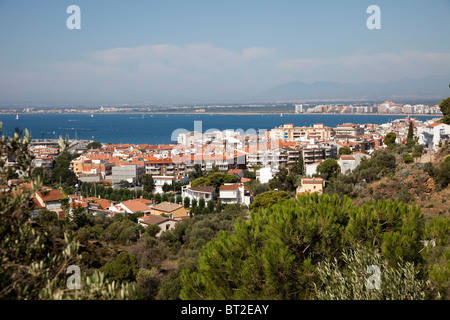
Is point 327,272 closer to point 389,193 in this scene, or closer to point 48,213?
Answer: point 48,213

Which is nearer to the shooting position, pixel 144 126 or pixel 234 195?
pixel 234 195

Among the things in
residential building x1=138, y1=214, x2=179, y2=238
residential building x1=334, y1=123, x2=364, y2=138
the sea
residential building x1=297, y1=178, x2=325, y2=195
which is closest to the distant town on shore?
the sea

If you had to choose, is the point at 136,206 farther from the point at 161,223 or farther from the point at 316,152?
the point at 316,152

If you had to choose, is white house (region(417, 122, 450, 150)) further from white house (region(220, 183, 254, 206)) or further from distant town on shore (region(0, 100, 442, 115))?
distant town on shore (region(0, 100, 442, 115))

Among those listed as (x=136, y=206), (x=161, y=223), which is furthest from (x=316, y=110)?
(x=161, y=223)

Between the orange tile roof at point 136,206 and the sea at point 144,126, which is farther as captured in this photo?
the sea at point 144,126

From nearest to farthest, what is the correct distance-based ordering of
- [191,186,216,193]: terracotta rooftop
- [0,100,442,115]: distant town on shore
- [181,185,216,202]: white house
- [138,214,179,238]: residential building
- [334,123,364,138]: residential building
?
[138,214,179,238]: residential building
[181,185,216,202]: white house
[191,186,216,193]: terracotta rooftop
[334,123,364,138]: residential building
[0,100,442,115]: distant town on shore

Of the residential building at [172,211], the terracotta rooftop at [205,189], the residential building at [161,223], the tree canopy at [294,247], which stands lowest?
the residential building at [172,211]

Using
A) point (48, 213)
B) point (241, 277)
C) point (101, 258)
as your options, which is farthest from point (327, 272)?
point (48, 213)

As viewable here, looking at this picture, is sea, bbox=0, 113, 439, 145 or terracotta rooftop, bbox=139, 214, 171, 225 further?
sea, bbox=0, 113, 439, 145

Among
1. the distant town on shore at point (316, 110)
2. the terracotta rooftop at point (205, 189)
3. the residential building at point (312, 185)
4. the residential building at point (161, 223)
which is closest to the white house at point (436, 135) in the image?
the residential building at point (312, 185)

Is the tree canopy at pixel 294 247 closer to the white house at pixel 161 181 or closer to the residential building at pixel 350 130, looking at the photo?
the white house at pixel 161 181

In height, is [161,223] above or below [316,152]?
below
